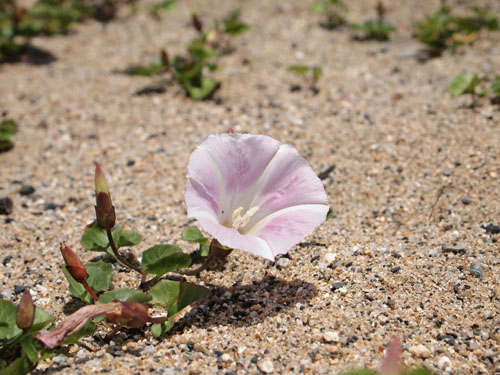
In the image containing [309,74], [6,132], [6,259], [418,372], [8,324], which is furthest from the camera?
[309,74]

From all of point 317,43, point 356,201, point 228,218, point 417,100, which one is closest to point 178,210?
point 228,218

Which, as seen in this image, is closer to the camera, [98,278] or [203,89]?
[98,278]

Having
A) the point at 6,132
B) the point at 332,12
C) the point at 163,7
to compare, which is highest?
the point at 163,7

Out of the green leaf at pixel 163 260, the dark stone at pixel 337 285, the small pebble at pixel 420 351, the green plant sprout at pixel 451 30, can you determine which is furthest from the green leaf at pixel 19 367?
the green plant sprout at pixel 451 30

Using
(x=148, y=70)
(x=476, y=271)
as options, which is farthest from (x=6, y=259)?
(x=476, y=271)

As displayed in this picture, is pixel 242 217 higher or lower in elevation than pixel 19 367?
higher

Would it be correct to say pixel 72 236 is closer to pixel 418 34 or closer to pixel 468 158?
pixel 468 158

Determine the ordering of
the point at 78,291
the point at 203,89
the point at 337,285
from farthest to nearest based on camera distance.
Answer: the point at 203,89 → the point at 337,285 → the point at 78,291

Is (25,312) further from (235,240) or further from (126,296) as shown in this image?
(235,240)

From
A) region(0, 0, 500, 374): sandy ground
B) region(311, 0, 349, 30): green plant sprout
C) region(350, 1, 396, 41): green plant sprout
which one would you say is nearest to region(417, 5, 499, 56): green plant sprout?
region(0, 0, 500, 374): sandy ground
